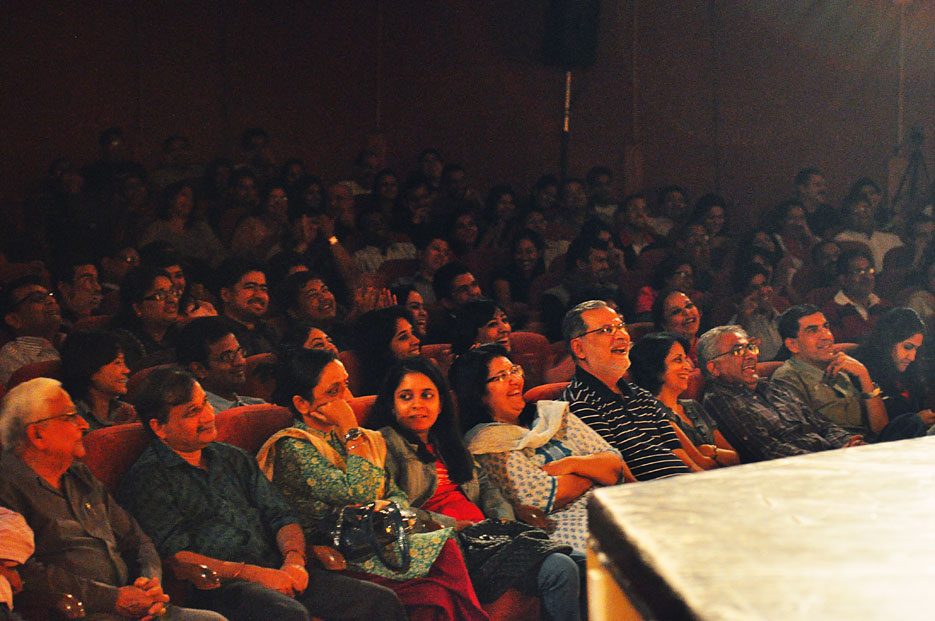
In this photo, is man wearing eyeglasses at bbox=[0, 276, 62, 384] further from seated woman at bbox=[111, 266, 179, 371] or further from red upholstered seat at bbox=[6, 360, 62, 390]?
red upholstered seat at bbox=[6, 360, 62, 390]

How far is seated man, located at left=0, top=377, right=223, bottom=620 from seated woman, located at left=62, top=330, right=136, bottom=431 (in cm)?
36

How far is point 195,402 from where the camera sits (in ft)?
4.93

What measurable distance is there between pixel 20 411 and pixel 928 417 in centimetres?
204

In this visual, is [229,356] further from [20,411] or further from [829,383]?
[829,383]

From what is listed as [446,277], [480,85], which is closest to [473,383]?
[446,277]

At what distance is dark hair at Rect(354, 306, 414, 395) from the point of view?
2.15 m

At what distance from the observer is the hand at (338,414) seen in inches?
65.7

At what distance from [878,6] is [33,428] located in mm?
4796

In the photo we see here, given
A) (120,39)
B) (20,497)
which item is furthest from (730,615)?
(120,39)

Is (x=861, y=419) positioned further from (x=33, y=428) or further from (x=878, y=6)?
(x=878, y=6)

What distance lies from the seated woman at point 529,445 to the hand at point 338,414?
25 centimetres

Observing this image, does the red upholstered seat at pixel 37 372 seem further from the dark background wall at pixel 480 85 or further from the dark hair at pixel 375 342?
the dark background wall at pixel 480 85

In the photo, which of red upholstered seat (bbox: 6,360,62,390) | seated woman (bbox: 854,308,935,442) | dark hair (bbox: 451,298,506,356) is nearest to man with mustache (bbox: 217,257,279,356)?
dark hair (bbox: 451,298,506,356)

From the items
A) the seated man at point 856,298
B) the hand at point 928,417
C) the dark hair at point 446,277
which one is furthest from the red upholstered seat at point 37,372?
the seated man at point 856,298
